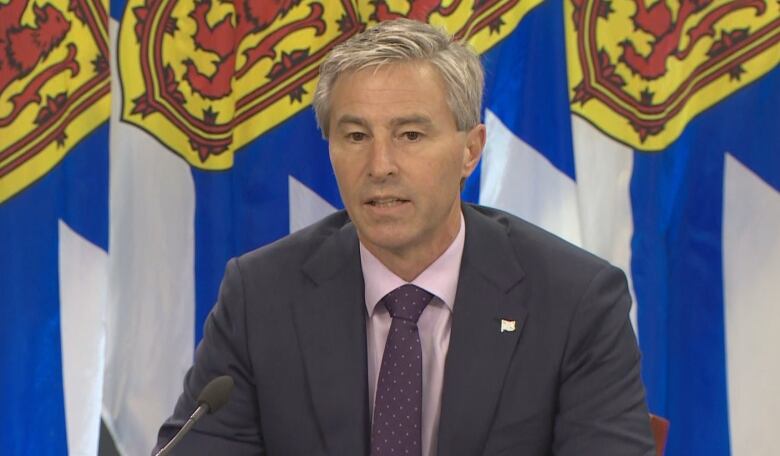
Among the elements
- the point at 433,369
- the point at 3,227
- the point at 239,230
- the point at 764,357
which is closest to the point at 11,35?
the point at 3,227

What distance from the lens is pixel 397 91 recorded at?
1.90 m

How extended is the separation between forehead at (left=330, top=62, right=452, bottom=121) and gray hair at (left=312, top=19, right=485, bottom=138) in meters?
0.01

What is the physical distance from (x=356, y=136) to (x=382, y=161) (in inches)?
3.9

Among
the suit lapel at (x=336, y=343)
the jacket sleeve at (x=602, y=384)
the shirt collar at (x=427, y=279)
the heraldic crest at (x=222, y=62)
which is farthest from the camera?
the heraldic crest at (x=222, y=62)

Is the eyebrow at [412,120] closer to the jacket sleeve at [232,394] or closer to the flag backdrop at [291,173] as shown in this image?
the jacket sleeve at [232,394]

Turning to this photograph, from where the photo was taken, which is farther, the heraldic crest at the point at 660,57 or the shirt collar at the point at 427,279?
the heraldic crest at the point at 660,57

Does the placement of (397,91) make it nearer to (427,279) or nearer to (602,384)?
(427,279)

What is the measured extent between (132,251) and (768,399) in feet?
5.88

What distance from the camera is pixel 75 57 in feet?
9.84

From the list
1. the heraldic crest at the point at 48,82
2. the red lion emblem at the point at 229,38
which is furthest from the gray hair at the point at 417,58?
the heraldic crest at the point at 48,82

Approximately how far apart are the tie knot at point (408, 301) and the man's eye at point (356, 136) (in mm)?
287

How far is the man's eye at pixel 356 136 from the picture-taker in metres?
1.95

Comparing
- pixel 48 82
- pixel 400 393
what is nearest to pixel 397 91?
pixel 400 393

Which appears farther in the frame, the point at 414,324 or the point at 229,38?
the point at 229,38
